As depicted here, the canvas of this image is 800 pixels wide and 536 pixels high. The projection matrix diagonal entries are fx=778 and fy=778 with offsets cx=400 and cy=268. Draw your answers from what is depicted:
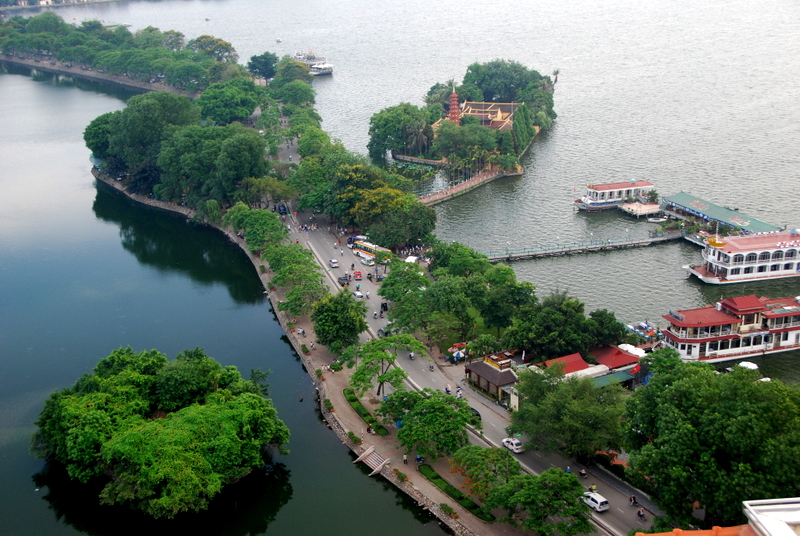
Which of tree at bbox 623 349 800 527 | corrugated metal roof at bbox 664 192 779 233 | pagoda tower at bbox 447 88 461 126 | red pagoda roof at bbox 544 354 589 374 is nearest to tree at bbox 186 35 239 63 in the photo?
pagoda tower at bbox 447 88 461 126

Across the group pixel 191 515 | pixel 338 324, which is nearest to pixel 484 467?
pixel 191 515

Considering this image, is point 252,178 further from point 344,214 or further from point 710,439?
point 710,439

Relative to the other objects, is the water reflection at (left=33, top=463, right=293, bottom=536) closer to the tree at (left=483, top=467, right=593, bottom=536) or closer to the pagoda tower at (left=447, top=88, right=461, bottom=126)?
the tree at (left=483, top=467, right=593, bottom=536)

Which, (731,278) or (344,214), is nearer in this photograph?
(731,278)

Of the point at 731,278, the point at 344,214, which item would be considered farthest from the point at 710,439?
the point at 344,214

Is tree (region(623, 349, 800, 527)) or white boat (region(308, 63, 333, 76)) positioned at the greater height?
white boat (region(308, 63, 333, 76))

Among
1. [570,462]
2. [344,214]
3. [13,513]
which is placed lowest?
[13,513]

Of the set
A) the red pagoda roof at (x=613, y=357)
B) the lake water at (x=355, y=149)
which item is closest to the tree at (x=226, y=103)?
the lake water at (x=355, y=149)

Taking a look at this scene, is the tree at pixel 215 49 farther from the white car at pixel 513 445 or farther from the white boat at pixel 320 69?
the white car at pixel 513 445
